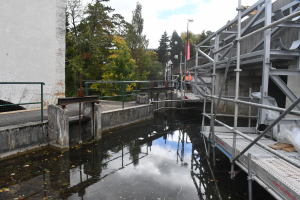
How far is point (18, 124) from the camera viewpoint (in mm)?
5867

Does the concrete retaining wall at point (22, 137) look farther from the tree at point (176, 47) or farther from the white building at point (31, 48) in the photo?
the tree at point (176, 47)

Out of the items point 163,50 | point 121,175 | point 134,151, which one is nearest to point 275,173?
point 121,175

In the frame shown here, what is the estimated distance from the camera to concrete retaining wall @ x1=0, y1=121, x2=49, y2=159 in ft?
17.4

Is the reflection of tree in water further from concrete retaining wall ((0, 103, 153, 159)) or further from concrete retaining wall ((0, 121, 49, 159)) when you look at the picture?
concrete retaining wall ((0, 121, 49, 159))

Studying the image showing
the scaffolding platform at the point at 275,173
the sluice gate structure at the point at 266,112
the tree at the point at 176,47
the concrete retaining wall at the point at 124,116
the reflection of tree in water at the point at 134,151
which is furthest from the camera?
the tree at the point at 176,47

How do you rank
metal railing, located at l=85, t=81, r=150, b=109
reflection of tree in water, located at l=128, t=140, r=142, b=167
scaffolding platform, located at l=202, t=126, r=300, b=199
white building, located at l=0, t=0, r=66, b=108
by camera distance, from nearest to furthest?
scaffolding platform, located at l=202, t=126, r=300, b=199
reflection of tree in water, located at l=128, t=140, r=142, b=167
white building, located at l=0, t=0, r=66, b=108
metal railing, located at l=85, t=81, r=150, b=109

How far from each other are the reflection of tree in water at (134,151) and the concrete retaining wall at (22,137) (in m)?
2.47

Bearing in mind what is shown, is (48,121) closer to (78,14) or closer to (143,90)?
(143,90)

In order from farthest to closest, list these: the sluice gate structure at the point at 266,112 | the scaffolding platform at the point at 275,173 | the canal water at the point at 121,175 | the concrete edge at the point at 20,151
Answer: the concrete edge at the point at 20,151, the canal water at the point at 121,175, the sluice gate structure at the point at 266,112, the scaffolding platform at the point at 275,173

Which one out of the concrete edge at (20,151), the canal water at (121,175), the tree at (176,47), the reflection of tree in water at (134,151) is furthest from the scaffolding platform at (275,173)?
the tree at (176,47)

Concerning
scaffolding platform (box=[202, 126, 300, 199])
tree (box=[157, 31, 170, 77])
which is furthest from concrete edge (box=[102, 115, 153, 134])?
tree (box=[157, 31, 170, 77])

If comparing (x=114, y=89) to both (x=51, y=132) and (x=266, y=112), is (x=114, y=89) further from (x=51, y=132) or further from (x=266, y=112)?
(x=266, y=112)

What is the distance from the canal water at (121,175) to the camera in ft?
13.1

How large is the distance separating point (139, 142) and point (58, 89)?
460cm
